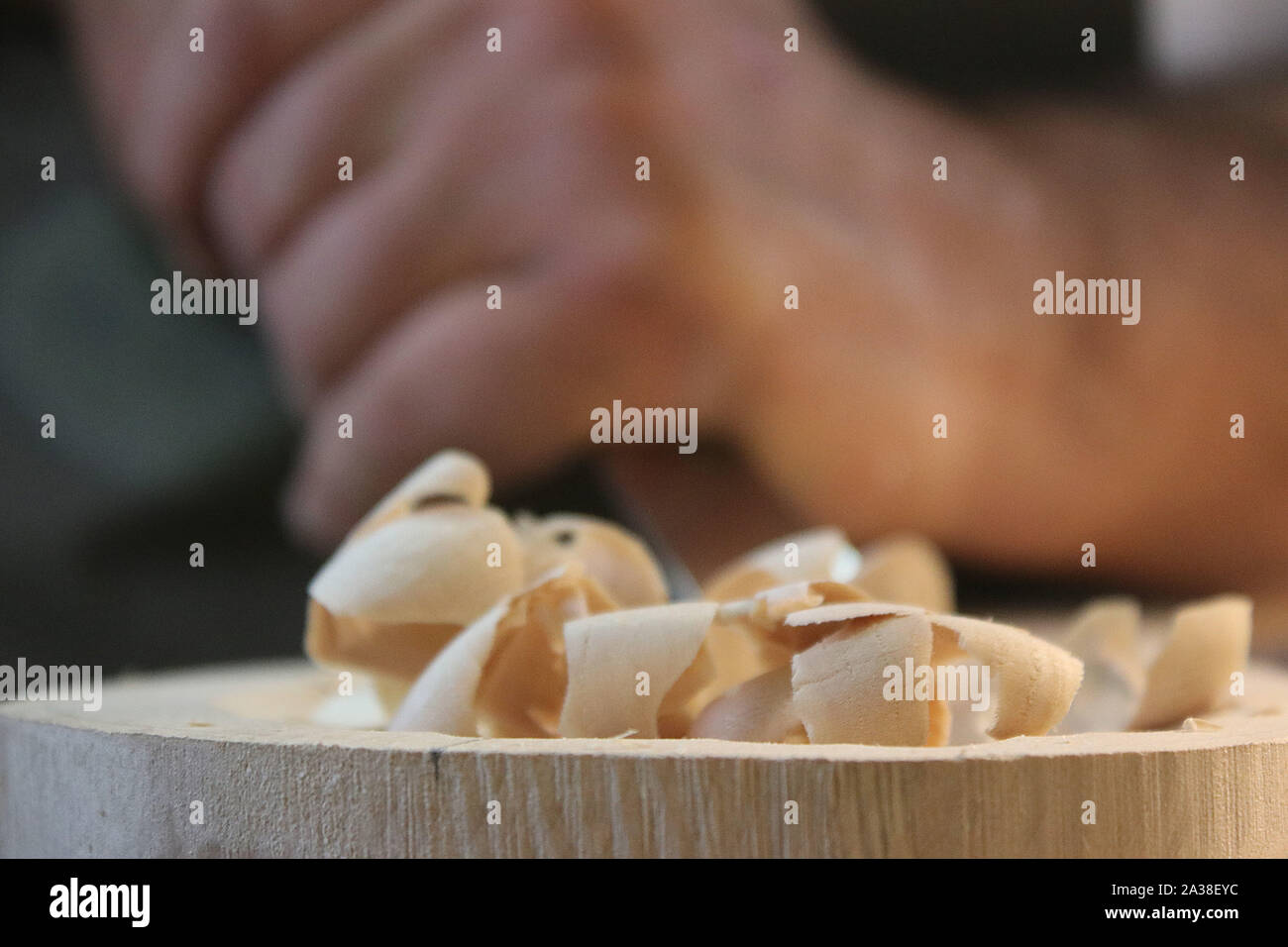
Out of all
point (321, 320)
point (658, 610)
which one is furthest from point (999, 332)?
point (658, 610)

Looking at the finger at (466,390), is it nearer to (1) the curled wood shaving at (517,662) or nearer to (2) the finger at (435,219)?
(2) the finger at (435,219)

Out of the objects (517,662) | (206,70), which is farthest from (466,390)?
(517,662)

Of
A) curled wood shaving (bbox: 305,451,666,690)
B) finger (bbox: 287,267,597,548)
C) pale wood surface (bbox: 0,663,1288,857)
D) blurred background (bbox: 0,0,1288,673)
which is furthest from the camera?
blurred background (bbox: 0,0,1288,673)

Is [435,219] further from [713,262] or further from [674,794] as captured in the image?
[674,794]

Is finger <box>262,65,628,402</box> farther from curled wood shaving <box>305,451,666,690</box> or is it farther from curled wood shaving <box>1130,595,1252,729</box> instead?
curled wood shaving <box>1130,595,1252,729</box>

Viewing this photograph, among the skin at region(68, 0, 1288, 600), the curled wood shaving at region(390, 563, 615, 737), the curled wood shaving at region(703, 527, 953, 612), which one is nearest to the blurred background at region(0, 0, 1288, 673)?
the skin at region(68, 0, 1288, 600)

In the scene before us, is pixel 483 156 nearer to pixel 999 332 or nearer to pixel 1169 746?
pixel 999 332
